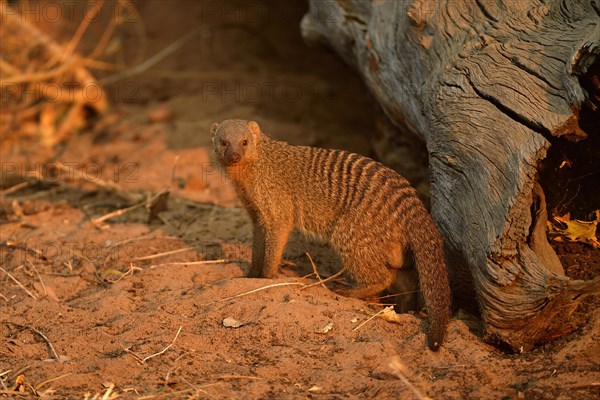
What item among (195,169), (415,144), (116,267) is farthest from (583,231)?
(195,169)

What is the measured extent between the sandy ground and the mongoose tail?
9 centimetres

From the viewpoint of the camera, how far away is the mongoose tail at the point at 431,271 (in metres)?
3.07

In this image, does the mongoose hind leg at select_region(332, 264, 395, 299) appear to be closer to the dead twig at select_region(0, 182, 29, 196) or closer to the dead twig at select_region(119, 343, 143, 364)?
the dead twig at select_region(119, 343, 143, 364)

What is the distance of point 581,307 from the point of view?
3.07m

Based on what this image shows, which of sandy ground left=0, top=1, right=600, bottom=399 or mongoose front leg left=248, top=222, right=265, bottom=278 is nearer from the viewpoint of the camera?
sandy ground left=0, top=1, right=600, bottom=399

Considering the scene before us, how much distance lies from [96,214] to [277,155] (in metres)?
1.61

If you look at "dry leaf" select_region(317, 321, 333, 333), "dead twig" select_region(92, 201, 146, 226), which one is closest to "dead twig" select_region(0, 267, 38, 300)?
"dead twig" select_region(92, 201, 146, 226)

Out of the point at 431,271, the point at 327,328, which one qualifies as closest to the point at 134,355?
the point at 327,328

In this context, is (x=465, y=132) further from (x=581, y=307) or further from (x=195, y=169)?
(x=195, y=169)

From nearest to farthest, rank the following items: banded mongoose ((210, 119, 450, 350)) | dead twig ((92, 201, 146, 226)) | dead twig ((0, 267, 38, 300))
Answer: banded mongoose ((210, 119, 450, 350)), dead twig ((0, 267, 38, 300)), dead twig ((92, 201, 146, 226))

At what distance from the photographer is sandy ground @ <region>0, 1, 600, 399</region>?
280 cm

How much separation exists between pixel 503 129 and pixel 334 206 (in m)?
1.01

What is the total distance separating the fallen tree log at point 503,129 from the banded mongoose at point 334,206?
0.18 meters

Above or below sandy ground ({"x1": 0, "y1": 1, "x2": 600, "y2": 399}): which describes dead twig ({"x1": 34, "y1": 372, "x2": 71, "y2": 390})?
below
